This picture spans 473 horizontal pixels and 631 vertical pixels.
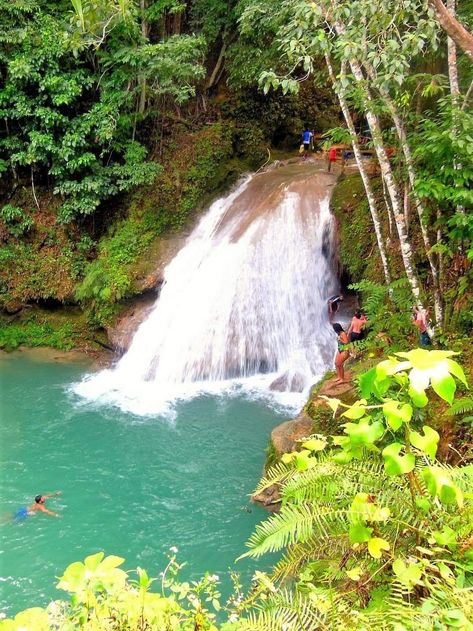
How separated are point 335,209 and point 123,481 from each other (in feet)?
21.8

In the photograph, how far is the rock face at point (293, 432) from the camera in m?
Result: 6.12

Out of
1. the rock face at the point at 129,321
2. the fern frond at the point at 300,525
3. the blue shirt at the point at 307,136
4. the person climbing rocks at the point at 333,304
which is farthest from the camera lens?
the blue shirt at the point at 307,136

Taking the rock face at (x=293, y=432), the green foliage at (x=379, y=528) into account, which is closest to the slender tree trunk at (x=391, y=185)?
the rock face at (x=293, y=432)

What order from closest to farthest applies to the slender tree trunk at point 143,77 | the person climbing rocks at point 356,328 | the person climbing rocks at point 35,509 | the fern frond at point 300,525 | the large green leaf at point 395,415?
the large green leaf at point 395,415, the fern frond at point 300,525, the person climbing rocks at point 35,509, the person climbing rocks at point 356,328, the slender tree trunk at point 143,77

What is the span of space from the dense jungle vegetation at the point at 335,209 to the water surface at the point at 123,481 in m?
0.78

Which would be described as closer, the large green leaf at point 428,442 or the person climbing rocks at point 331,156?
the large green leaf at point 428,442

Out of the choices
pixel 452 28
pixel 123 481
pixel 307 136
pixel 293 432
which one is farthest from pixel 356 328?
pixel 307 136

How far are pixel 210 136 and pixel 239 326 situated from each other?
220 inches

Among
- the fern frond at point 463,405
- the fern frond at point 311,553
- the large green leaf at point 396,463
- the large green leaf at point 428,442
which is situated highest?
the large green leaf at point 428,442

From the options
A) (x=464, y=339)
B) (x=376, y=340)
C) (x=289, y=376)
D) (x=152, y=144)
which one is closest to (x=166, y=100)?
(x=152, y=144)

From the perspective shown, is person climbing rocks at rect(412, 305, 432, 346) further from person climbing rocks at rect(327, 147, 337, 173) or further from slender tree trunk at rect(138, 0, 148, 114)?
slender tree trunk at rect(138, 0, 148, 114)

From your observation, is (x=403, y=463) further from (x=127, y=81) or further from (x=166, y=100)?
(x=166, y=100)

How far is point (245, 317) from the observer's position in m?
10.0

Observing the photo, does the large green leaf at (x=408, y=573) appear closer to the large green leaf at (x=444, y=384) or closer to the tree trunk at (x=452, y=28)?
the large green leaf at (x=444, y=384)
